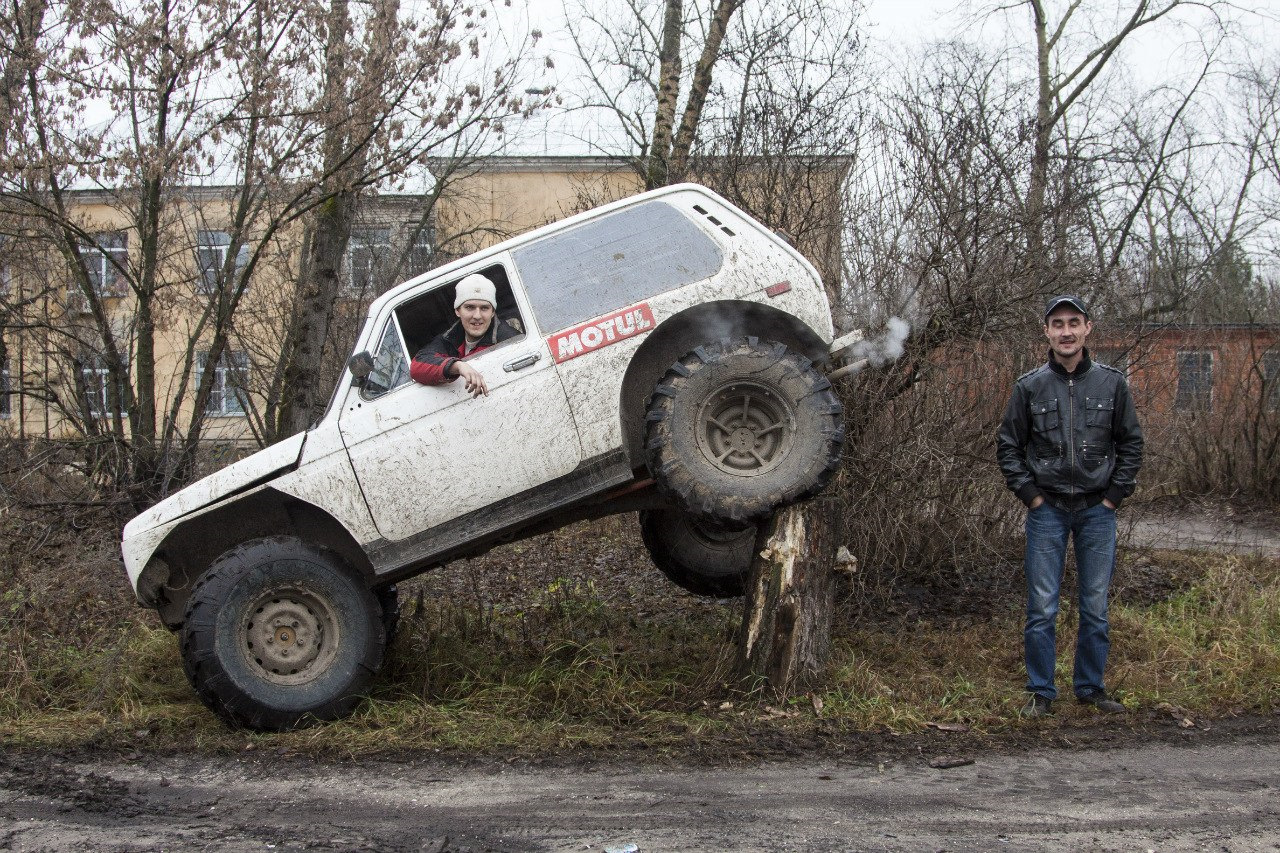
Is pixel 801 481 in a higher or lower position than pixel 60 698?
higher

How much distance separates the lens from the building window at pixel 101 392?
37.2 feet

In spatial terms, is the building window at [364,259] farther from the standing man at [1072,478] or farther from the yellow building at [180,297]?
the standing man at [1072,478]

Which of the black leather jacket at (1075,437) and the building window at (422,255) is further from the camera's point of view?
the building window at (422,255)

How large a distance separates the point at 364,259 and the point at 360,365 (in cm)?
1486

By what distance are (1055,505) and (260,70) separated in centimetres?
856

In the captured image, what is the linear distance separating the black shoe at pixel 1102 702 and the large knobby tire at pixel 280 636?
3848mm

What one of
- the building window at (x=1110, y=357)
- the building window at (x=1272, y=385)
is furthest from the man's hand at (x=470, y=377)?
the building window at (x=1272, y=385)

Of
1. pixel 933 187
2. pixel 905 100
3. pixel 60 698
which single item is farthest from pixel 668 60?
pixel 60 698

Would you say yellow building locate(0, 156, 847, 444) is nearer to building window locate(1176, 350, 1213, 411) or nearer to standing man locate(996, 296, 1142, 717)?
standing man locate(996, 296, 1142, 717)

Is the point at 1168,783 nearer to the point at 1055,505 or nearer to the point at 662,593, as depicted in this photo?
the point at 1055,505

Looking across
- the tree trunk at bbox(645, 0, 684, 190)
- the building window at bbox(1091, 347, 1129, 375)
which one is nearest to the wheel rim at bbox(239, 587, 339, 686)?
the tree trunk at bbox(645, 0, 684, 190)

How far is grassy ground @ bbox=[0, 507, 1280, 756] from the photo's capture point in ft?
18.6

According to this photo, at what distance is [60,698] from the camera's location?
6.64m

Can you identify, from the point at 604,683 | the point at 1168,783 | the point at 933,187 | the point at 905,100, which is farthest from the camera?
the point at 905,100
